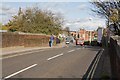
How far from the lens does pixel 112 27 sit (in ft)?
133

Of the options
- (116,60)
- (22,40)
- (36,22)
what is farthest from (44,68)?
(36,22)

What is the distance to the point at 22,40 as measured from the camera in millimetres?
41594

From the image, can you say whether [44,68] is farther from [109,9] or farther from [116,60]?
[109,9]

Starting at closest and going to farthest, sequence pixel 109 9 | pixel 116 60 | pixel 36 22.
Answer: pixel 116 60, pixel 109 9, pixel 36 22

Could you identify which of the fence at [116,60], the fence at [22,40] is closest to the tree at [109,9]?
the fence at [22,40]

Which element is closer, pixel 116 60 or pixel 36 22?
pixel 116 60

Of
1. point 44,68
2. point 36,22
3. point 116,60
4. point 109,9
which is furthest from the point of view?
point 36,22

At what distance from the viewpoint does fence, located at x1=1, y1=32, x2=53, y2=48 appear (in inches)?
1389

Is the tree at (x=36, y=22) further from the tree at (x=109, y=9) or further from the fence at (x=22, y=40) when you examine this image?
the tree at (x=109, y=9)

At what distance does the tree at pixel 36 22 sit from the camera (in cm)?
6656

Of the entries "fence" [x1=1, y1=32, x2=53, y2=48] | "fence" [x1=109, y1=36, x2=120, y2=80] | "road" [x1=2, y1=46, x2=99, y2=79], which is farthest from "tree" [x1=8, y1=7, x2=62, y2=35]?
"fence" [x1=109, y1=36, x2=120, y2=80]

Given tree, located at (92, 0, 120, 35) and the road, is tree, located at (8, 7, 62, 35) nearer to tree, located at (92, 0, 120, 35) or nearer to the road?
tree, located at (92, 0, 120, 35)

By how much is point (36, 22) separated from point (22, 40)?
26.0 m

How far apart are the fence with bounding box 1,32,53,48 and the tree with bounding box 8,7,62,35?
1242 centimetres
